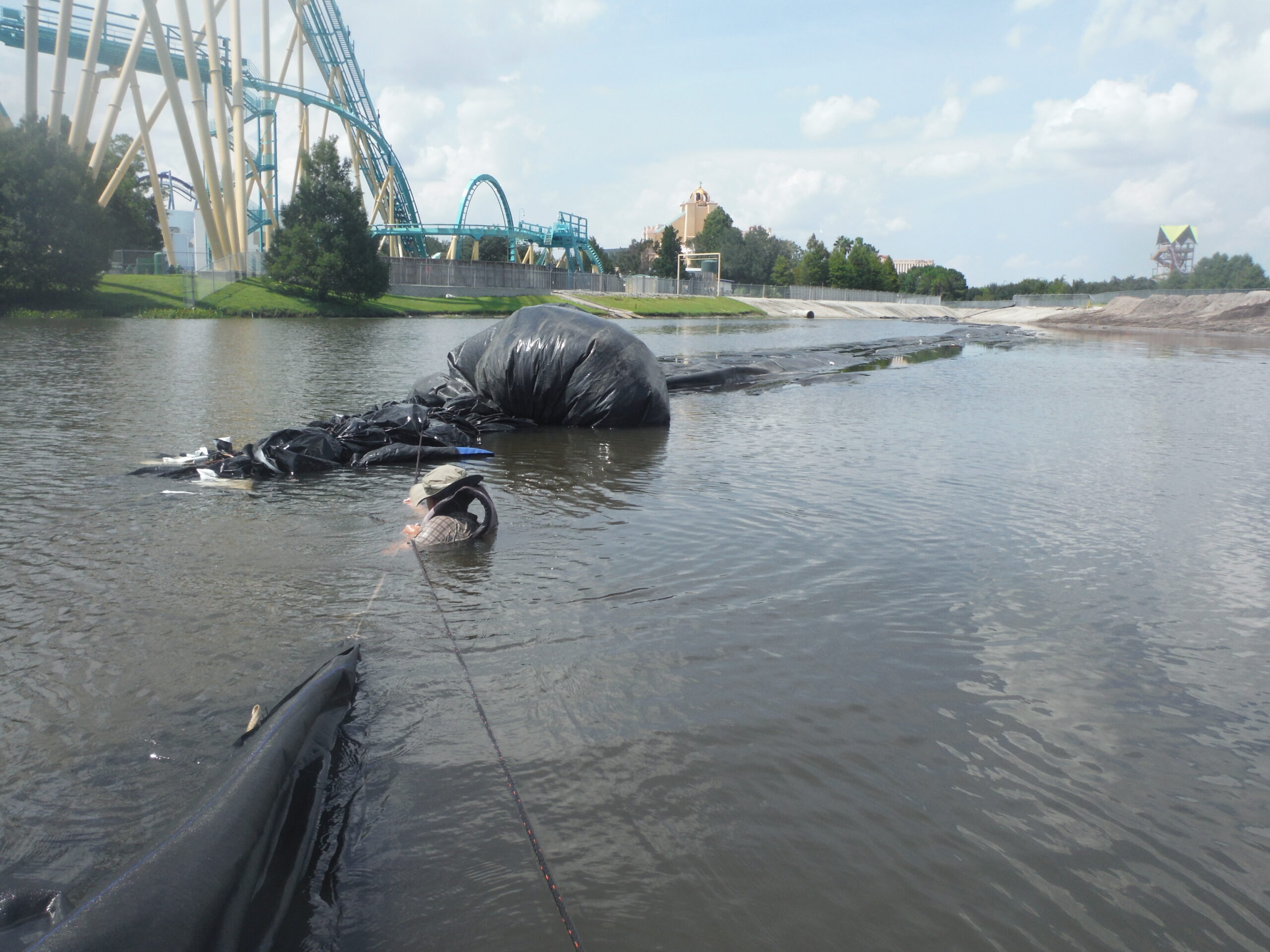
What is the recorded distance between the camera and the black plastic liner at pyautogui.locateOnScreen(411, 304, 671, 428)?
10617 millimetres

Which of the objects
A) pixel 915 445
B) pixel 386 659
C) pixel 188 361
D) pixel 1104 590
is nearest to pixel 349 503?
pixel 386 659

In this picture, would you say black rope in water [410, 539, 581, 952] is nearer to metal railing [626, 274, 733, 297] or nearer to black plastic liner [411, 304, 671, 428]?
black plastic liner [411, 304, 671, 428]

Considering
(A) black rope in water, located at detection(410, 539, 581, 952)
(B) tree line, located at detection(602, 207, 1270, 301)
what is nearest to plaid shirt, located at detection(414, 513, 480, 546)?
(A) black rope in water, located at detection(410, 539, 581, 952)

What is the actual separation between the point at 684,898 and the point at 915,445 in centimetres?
848

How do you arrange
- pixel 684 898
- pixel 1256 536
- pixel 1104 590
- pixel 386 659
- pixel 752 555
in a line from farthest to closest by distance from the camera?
1. pixel 1256 536
2. pixel 752 555
3. pixel 1104 590
4. pixel 386 659
5. pixel 684 898

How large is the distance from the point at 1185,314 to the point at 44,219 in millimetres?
57822

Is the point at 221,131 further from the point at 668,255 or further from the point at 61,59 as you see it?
the point at 668,255

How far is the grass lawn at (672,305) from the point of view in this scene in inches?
2301

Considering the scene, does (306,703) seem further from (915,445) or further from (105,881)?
(915,445)

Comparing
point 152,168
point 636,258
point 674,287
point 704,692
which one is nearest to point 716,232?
point 636,258

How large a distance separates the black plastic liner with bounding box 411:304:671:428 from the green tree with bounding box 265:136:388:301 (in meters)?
38.3

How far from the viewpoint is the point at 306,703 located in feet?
10.3

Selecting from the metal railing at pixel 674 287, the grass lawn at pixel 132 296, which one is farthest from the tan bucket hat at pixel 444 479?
the metal railing at pixel 674 287

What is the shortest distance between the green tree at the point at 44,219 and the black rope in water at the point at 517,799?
37087 mm
